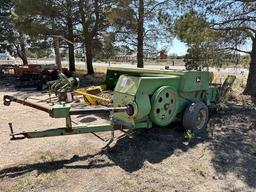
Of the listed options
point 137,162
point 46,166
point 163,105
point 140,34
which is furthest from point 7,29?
point 137,162

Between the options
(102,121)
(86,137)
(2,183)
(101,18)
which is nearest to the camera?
(2,183)

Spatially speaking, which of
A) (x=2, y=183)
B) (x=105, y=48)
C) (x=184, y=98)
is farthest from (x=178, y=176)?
(x=105, y=48)

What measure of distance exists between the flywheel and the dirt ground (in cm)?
39

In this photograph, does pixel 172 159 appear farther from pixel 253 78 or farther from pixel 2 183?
pixel 253 78

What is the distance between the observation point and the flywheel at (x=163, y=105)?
4531 millimetres

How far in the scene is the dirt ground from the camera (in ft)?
11.5

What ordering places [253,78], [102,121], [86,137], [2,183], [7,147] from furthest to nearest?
[253,78] → [102,121] → [86,137] → [7,147] → [2,183]

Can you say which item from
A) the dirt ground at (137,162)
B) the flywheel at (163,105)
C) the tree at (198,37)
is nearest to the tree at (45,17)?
the tree at (198,37)

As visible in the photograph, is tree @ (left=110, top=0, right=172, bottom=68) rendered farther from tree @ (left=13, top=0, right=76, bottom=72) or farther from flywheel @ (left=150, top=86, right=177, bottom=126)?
flywheel @ (left=150, top=86, right=177, bottom=126)

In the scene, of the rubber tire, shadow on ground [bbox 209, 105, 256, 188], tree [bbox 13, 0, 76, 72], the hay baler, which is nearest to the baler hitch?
the hay baler

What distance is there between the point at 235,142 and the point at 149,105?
1.71 meters

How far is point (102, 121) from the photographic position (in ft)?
20.3

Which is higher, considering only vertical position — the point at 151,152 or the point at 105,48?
the point at 105,48

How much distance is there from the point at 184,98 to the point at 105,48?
9.60 m
